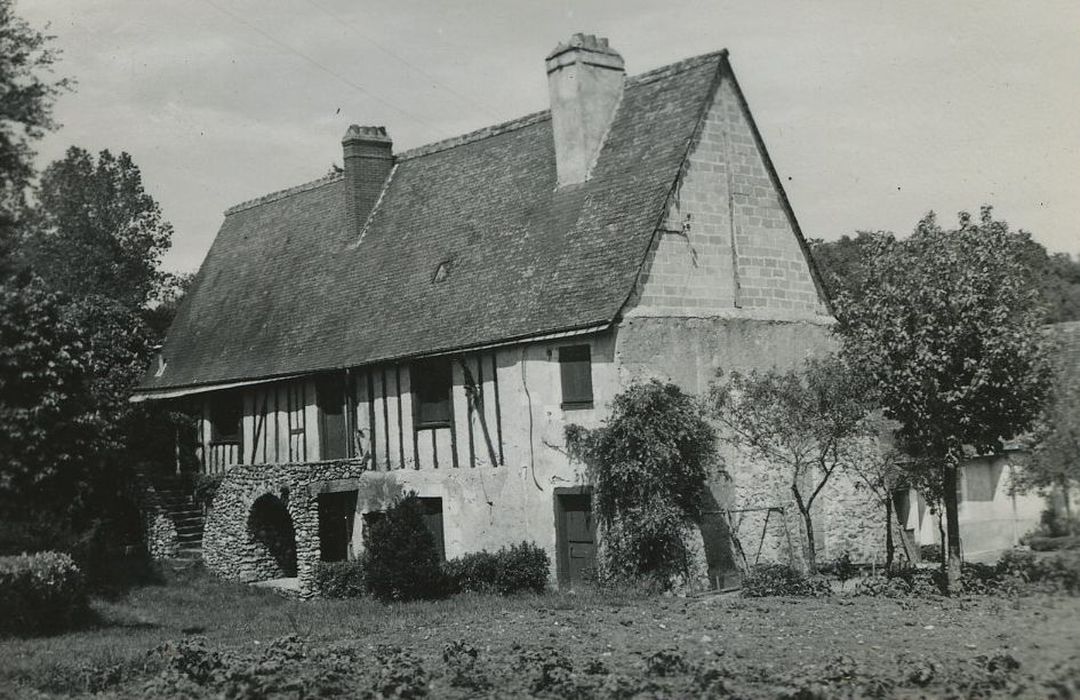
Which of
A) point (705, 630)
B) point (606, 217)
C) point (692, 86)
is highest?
point (692, 86)

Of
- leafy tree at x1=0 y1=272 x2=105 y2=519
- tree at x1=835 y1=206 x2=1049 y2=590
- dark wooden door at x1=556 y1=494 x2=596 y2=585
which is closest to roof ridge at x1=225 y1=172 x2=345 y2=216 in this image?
leafy tree at x1=0 y1=272 x2=105 y2=519

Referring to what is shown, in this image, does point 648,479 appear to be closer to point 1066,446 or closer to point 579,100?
point 579,100

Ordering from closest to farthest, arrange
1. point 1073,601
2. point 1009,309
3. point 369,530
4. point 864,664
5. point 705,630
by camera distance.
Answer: point 1073,601
point 864,664
point 705,630
point 1009,309
point 369,530

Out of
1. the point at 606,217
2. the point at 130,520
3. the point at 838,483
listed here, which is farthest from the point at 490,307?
the point at 130,520

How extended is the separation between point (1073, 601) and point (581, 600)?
9073 mm

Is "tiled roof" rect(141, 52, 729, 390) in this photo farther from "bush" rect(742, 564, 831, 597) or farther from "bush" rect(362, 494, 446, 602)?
"bush" rect(742, 564, 831, 597)

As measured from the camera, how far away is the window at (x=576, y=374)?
766 inches

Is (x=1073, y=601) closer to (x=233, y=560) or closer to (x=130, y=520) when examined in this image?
A: (x=233, y=560)

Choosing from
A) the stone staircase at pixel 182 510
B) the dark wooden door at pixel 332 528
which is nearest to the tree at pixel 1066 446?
the dark wooden door at pixel 332 528

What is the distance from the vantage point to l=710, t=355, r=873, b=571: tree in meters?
17.5

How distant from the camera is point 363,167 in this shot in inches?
1080

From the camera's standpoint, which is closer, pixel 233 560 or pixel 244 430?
pixel 233 560

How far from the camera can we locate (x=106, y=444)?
22.1m

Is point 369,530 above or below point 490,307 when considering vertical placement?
below
